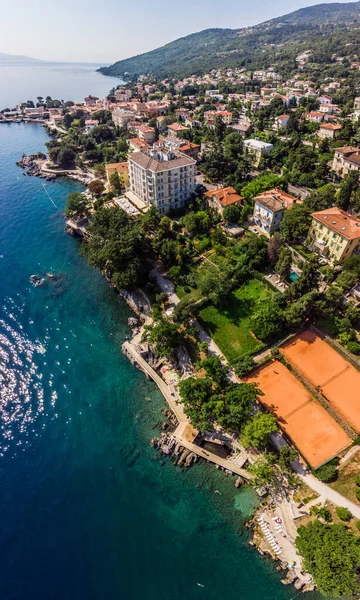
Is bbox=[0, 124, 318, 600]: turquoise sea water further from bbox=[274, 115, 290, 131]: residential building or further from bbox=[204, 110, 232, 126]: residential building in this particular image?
bbox=[204, 110, 232, 126]: residential building

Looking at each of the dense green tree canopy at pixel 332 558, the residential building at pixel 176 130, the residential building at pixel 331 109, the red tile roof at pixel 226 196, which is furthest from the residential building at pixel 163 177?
the residential building at pixel 331 109

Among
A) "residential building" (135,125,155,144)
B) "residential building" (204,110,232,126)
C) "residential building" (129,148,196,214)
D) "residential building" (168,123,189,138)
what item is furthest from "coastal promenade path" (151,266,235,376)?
"residential building" (204,110,232,126)

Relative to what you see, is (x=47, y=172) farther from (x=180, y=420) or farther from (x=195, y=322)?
(x=180, y=420)

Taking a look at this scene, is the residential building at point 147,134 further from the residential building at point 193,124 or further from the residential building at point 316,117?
the residential building at point 316,117

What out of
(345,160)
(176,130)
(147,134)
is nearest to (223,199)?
(345,160)

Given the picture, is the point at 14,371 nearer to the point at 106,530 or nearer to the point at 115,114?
the point at 106,530

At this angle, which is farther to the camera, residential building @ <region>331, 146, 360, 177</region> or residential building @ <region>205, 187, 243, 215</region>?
residential building @ <region>331, 146, 360, 177</region>
